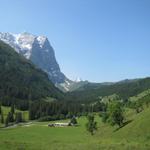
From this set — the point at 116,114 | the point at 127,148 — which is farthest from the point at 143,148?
the point at 116,114

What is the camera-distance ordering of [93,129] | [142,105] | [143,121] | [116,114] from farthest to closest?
[142,105]
[93,129]
[116,114]
[143,121]

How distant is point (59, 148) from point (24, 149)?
5.53 metres

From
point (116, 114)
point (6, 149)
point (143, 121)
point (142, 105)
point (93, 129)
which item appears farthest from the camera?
point (142, 105)

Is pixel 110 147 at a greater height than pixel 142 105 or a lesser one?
lesser

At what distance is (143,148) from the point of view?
46.9 m

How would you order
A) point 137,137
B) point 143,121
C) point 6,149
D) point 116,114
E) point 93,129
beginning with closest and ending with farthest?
point 6,149 → point 137,137 → point 143,121 → point 116,114 → point 93,129

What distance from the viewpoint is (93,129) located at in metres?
128

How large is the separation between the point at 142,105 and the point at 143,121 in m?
55.2

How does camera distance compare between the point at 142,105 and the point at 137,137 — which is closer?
the point at 137,137

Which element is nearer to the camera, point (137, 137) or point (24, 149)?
point (24, 149)

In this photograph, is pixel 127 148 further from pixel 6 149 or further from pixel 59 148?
pixel 6 149

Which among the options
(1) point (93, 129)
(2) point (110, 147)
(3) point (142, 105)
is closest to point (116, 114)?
(1) point (93, 129)

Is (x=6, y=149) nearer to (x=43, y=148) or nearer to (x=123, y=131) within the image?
(x=43, y=148)

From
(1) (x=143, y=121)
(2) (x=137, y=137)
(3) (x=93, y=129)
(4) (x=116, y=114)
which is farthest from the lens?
(3) (x=93, y=129)
